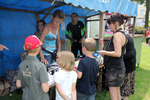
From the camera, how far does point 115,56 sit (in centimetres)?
205

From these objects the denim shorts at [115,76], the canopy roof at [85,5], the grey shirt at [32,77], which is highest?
the canopy roof at [85,5]

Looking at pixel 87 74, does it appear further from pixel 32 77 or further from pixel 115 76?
pixel 32 77

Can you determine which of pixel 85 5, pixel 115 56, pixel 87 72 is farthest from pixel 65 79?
pixel 85 5

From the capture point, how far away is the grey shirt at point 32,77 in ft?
4.78

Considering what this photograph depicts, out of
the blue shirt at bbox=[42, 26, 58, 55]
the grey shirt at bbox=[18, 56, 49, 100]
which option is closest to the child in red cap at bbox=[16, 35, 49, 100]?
the grey shirt at bbox=[18, 56, 49, 100]

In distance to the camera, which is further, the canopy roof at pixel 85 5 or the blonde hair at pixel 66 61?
the canopy roof at pixel 85 5

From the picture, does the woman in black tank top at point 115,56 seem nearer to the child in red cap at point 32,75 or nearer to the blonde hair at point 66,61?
the blonde hair at point 66,61

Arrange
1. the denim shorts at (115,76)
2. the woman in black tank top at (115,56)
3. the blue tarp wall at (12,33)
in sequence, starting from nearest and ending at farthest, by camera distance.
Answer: the woman in black tank top at (115,56)
the denim shorts at (115,76)
the blue tarp wall at (12,33)

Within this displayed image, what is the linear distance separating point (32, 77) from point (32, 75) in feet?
0.08

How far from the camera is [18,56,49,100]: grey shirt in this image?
1.46 metres

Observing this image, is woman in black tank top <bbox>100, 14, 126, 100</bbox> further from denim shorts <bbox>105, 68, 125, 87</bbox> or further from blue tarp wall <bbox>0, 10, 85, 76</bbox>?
blue tarp wall <bbox>0, 10, 85, 76</bbox>

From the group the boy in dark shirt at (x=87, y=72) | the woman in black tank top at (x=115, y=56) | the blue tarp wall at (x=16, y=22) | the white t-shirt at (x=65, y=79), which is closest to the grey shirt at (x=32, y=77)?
the white t-shirt at (x=65, y=79)

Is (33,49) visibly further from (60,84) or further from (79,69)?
(79,69)

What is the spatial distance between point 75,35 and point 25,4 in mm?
1804
